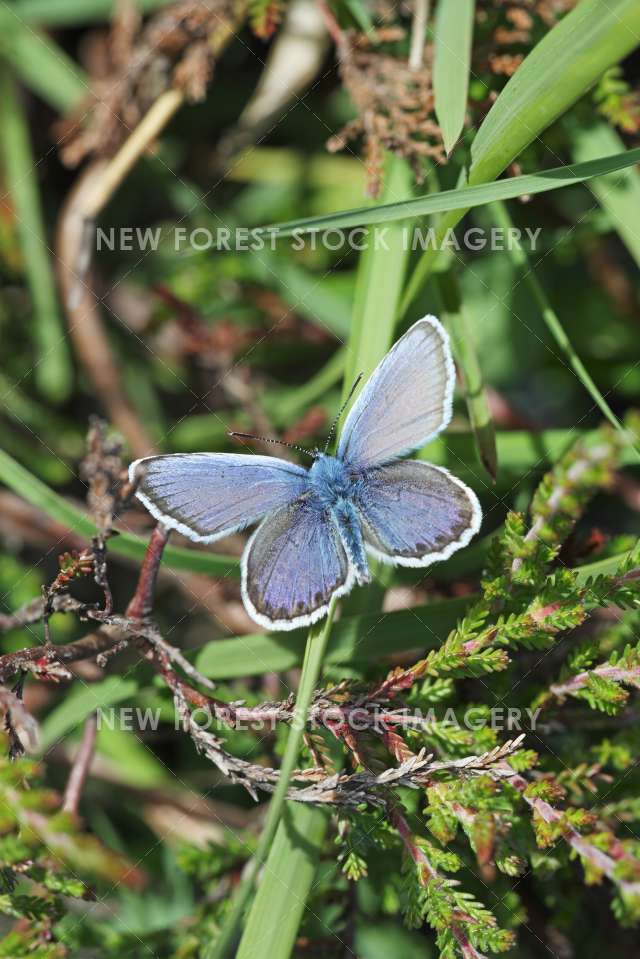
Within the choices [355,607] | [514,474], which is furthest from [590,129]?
[355,607]

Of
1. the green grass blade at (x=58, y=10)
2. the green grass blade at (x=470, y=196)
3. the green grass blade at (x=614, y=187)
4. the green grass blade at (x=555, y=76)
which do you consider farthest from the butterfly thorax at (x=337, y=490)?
the green grass blade at (x=58, y=10)

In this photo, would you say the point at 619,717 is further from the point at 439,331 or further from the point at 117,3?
the point at 117,3

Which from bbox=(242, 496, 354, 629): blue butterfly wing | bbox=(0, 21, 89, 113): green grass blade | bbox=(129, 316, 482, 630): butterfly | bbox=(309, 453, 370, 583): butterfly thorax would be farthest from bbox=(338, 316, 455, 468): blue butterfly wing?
bbox=(0, 21, 89, 113): green grass blade

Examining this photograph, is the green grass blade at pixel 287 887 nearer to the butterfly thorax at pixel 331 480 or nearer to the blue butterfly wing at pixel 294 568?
the blue butterfly wing at pixel 294 568

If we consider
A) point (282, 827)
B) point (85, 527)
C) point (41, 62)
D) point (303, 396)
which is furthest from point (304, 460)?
point (41, 62)

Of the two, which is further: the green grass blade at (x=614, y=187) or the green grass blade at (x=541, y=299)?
the green grass blade at (x=614, y=187)

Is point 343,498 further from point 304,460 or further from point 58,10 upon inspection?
point 58,10
